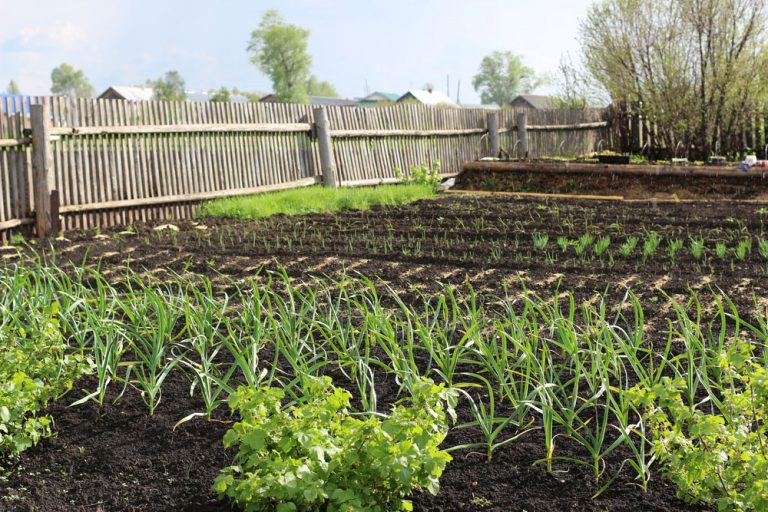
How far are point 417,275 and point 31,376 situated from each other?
321 cm

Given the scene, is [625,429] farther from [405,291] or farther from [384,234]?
[384,234]

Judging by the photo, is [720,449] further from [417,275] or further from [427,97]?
[427,97]

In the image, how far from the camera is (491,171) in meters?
13.7

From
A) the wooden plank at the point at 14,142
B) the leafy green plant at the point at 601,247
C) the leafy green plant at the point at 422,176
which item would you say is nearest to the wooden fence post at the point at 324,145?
the leafy green plant at the point at 422,176

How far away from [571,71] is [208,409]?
20.5 metres

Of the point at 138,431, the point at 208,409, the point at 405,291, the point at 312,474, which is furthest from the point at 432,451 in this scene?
the point at 405,291

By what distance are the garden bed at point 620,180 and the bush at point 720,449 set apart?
981 cm

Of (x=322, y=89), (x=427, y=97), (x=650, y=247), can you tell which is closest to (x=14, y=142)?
(x=650, y=247)

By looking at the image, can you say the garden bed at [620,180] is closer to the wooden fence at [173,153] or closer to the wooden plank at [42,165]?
the wooden fence at [173,153]

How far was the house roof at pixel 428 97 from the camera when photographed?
59562 mm

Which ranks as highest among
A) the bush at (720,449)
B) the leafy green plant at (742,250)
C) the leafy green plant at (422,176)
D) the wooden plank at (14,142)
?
the wooden plank at (14,142)

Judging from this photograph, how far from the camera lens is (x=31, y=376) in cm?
321

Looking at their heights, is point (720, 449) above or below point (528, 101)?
below

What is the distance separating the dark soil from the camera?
2.64 m
